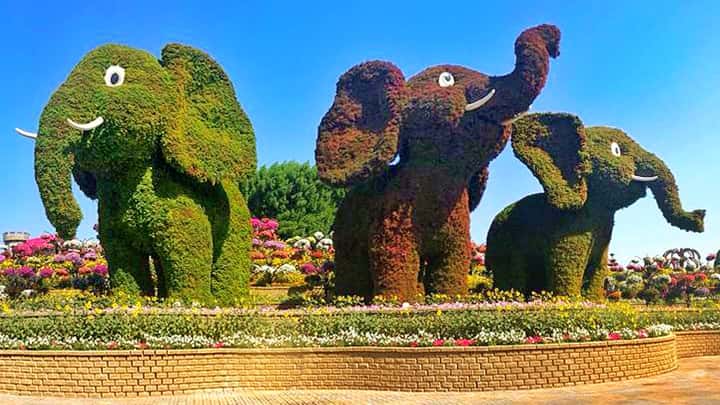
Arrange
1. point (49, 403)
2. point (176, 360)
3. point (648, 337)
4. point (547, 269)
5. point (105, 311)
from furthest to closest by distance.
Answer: point (547, 269), point (648, 337), point (105, 311), point (176, 360), point (49, 403)

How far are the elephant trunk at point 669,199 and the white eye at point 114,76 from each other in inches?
472

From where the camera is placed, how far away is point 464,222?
1398 centimetres

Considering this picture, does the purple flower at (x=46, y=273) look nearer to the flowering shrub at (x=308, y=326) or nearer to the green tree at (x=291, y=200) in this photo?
the flowering shrub at (x=308, y=326)

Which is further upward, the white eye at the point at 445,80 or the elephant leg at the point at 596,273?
the white eye at the point at 445,80

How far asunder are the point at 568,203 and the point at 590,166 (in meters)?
1.13

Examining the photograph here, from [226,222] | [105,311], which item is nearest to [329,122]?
[226,222]

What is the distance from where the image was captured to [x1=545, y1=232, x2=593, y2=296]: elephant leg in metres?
15.6

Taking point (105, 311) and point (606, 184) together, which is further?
point (606, 184)

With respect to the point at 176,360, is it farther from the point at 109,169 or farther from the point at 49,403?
the point at 109,169

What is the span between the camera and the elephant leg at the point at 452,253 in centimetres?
1383

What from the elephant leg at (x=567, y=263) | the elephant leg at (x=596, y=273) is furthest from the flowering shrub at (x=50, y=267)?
the elephant leg at (x=596, y=273)

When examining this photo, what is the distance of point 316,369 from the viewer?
35.0ft

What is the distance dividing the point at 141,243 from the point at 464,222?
19.7 ft

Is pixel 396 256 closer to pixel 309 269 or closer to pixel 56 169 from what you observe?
pixel 309 269
